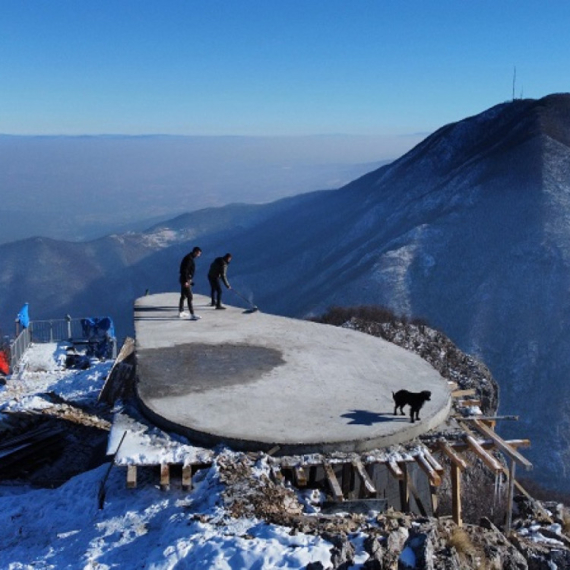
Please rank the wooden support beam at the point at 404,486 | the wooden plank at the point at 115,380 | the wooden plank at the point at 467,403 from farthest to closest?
the wooden plank at the point at 115,380 → the wooden plank at the point at 467,403 → the wooden support beam at the point at 404,486

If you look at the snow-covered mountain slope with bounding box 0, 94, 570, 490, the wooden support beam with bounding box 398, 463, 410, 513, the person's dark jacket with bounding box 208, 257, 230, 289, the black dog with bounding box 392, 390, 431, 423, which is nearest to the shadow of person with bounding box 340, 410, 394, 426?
the black dog with bounding box 392, 390, 431, 423

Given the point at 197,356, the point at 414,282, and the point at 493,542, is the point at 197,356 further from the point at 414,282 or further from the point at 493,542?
the point at 414,282

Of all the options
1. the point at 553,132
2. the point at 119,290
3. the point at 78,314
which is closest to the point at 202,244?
the point at 119,290

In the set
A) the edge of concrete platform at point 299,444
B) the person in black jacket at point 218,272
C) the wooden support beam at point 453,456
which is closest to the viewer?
the edge of concrete platform at point 299,444

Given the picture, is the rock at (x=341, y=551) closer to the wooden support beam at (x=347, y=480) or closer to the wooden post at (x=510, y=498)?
the wooden support beam at (x=347, y=480)

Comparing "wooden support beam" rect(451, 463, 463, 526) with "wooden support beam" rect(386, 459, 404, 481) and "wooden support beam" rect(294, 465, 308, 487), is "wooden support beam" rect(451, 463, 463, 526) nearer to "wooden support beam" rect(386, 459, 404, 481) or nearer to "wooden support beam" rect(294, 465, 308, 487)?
"wooden support beam" rect(386, 459, 404, 481)

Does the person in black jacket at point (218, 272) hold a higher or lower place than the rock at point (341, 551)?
higher

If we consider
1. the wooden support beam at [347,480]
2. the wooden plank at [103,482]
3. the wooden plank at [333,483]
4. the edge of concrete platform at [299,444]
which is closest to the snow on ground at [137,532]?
the wooden plank at [103,482]

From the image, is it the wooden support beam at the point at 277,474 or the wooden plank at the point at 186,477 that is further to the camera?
the wooden support beam at the point at 277,474
